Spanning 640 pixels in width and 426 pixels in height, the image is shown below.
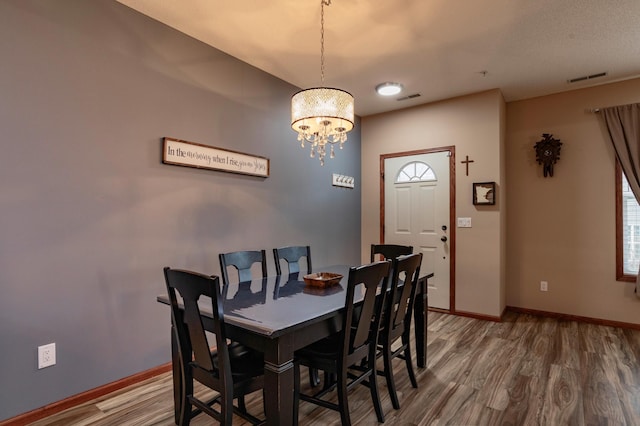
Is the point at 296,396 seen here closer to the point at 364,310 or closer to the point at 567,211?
the point at 364,310

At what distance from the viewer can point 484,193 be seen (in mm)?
3998

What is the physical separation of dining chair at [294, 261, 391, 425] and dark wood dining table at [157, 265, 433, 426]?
0.32 ft

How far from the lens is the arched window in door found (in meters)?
4.44

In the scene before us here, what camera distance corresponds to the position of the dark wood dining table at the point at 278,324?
4.86 ft

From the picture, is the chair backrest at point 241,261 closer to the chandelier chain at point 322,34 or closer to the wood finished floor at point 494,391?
the wood finished floor at point 494,391

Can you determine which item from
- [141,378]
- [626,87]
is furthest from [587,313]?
[141,378]

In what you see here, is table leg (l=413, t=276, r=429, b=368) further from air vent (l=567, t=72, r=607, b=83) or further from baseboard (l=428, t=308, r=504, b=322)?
air vent (l=567, t=72, r=607, b=83)

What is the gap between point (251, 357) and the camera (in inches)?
72.6

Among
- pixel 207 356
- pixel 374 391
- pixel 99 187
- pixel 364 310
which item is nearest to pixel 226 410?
pixel 207 356

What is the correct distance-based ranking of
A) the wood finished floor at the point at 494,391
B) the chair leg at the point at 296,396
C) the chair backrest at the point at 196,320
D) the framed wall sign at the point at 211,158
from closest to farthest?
1. the chair backrest at the point at 196,320
2. the chair leg at the point at 296,396
3. the wood finished floor at the point at 494,391
4. the framed wall sign at the point at 211,158

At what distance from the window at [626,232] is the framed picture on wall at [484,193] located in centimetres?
126

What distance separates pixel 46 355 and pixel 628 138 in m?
5.36

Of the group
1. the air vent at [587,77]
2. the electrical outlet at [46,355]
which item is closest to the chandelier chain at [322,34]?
the air vent at [587,77]

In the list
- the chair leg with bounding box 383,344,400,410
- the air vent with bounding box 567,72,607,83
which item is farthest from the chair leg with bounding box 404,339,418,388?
the air vent with bounding box 567,72,607,83
